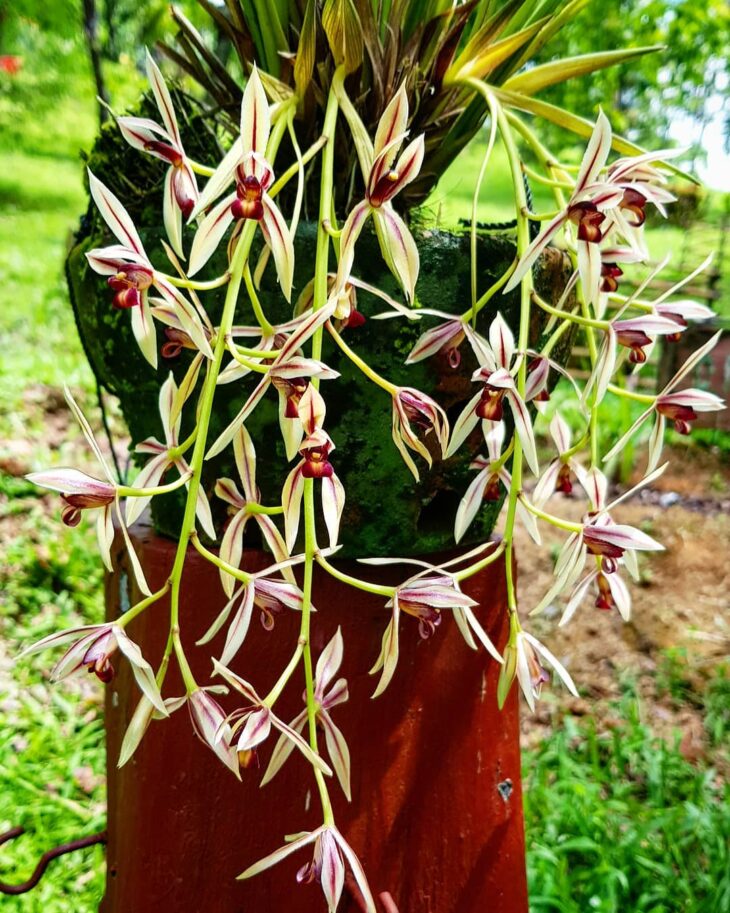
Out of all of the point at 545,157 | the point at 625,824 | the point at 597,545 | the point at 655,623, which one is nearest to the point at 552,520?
the point at 597,545

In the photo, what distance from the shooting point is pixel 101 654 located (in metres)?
0.49

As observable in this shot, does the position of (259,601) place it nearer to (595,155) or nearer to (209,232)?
(209,232)

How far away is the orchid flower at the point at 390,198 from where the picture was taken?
0.48 meters

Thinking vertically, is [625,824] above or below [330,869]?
below

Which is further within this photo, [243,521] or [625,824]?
[625,824]

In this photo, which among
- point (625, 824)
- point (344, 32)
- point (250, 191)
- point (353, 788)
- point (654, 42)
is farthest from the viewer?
point (654, 42)

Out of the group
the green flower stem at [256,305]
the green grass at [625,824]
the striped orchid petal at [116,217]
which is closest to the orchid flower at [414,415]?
the green flower stem at [256,305]

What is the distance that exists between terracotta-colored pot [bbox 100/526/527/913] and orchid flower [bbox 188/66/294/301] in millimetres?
303

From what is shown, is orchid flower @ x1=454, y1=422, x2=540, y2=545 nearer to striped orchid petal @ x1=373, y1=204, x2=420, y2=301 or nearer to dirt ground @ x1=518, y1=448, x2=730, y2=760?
striped orchid petal @ x1=373, y1=204, x2=420, y2=301

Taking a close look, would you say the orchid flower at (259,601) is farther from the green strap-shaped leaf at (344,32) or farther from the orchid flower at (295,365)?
the green strap-shaped leaf at (344,32)

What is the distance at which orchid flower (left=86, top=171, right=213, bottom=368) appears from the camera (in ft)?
1.57

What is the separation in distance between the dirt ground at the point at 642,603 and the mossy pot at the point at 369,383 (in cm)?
126

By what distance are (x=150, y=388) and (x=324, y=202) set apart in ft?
0.89

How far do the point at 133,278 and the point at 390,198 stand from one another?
18 cm
